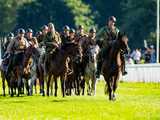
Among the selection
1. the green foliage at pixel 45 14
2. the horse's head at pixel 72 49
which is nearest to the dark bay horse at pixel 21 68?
the horse's head at pixel 72 49

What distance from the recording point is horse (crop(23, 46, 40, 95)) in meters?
38.7

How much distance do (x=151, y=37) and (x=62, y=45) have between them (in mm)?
68605

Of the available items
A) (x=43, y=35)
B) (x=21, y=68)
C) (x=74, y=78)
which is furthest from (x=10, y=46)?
(x=74, y=78)

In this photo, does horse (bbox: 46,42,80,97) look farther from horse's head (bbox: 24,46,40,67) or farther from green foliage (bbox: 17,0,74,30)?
green foliage (bbox: 17,0,74,30)

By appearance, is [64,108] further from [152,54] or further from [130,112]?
[152,54]

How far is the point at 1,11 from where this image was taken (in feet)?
407

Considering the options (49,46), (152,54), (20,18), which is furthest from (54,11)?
(49,46)

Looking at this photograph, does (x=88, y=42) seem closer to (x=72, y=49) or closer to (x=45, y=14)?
(x=72, y=49)

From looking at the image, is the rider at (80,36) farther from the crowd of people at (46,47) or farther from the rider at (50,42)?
the rider at (50,42)

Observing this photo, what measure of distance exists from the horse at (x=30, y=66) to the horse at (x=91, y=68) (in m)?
2.03

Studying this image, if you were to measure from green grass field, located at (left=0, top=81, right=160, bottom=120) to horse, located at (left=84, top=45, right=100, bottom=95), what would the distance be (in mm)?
3363

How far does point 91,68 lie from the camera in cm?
4009

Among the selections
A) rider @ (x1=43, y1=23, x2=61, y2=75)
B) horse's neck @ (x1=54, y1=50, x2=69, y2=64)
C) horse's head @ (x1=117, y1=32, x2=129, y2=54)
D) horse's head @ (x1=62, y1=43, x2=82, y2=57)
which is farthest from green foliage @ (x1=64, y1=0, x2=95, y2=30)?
horse's head @ (x1=117, y1=32, x2=129, y2=54)

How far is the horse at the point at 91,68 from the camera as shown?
39625 mm
